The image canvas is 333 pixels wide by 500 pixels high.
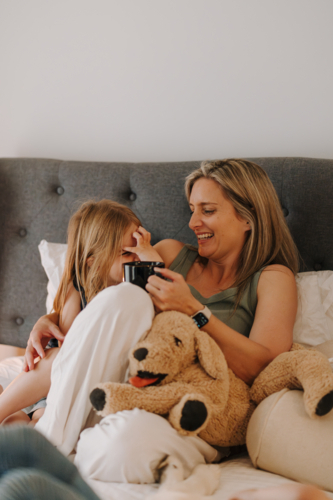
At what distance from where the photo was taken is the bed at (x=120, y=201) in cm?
130

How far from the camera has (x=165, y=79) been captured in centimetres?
171

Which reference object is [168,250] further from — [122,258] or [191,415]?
[191,415]

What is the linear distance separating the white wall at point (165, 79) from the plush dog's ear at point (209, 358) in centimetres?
97

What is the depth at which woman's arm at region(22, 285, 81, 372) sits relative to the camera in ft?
3.94

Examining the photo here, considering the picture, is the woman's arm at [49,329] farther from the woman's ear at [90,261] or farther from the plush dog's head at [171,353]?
the plush dog's head at [171,353]

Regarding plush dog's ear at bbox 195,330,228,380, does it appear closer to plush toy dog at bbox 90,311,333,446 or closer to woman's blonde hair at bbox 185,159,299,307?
plush toy dog at bbox 90,311,333,446

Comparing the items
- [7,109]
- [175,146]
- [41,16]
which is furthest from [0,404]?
[41,16]

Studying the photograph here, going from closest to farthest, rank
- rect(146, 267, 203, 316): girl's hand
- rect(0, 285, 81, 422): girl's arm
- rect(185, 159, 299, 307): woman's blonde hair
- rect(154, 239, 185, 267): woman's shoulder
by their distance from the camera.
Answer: rect(146, 267, 203, 316): girl's hand
rect(0, 285, 81, 422): girl's arm
rect(185, 159, 299, 307): woman's blonde hair
rect(154, 239, 185, 267): woman's shoulder

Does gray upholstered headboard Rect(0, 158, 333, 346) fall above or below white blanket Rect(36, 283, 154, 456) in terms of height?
above

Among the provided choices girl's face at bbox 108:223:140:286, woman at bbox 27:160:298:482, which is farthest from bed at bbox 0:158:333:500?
girl's face at bbox 108:223:140:286

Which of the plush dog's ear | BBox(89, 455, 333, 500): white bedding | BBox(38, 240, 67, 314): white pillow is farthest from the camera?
BBox(38, 240, 67, 314): white pillow

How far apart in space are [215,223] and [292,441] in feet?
2.26

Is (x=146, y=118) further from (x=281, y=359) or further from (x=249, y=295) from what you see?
(x=281, y=359)

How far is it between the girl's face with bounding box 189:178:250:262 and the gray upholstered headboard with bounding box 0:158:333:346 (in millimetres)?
224
